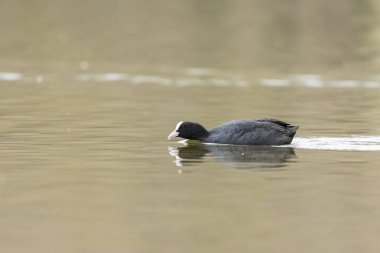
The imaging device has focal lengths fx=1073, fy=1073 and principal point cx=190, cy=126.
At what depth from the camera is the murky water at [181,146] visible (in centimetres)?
1302

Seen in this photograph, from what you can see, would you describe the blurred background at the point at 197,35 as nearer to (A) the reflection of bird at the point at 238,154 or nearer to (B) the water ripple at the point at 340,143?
(B) the water ripple at the point at 340,143

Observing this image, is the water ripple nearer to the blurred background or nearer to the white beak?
the white beak

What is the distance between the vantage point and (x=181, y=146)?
20859 mm

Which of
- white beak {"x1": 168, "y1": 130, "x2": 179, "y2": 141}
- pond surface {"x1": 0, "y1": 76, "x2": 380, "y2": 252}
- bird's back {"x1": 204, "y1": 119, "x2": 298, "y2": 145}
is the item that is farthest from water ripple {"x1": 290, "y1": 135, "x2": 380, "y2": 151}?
white beak {"x1": 168, "y1": 130, "x2": 179, "y2": 141}

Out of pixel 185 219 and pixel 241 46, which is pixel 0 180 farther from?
pixel 241 46

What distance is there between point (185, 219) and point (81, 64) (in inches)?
1001

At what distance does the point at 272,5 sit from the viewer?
65.1 m

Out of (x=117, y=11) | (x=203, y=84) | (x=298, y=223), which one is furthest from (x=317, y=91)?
(x=117, y=11)

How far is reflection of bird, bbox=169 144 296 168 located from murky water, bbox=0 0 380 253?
0.05 metres

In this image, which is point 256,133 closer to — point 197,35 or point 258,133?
point 258,133

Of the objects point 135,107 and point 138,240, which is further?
point 135,107

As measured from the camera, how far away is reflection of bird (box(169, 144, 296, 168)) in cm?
1844

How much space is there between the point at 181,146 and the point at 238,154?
172 cm

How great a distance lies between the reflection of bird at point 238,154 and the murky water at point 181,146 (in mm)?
55
